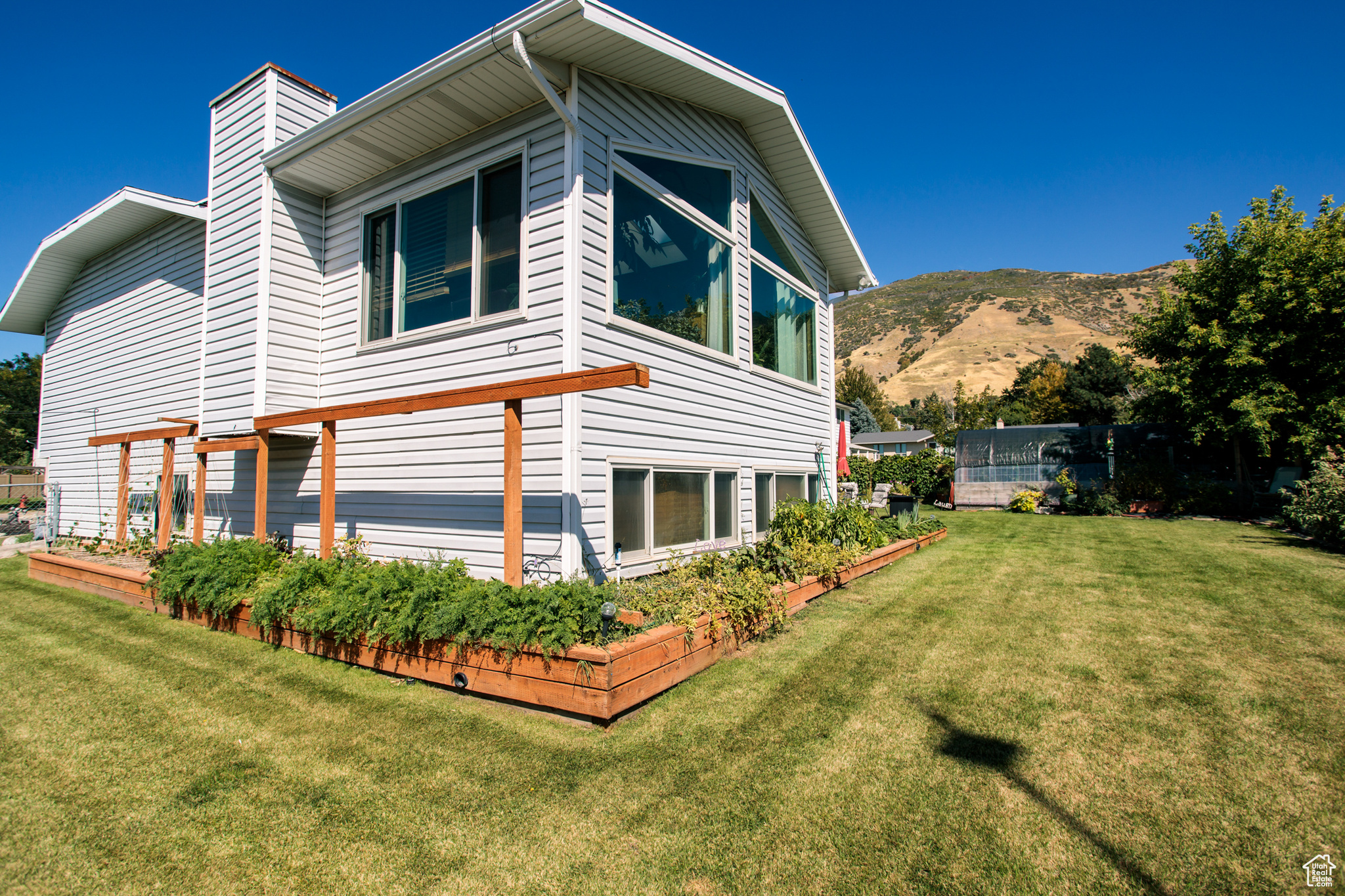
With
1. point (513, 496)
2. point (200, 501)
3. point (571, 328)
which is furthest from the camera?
point (200, 501)

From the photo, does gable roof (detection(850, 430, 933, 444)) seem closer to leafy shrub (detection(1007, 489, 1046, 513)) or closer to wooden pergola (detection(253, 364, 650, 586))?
leafy shrub (detection(1007, 489, 1046, 513))

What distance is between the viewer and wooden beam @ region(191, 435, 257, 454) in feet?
22.1

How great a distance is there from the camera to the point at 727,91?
696cm

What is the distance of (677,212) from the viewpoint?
6824 millimetres

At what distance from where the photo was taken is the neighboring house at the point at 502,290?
5.38 meters

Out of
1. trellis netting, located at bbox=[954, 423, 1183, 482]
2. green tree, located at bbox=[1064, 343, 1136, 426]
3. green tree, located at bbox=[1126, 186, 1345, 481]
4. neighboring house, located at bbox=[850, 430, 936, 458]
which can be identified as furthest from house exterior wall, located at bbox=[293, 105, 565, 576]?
neighboring house, located at bbox=[850, 430, 936, 458]

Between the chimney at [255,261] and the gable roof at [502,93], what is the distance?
0.53 metres

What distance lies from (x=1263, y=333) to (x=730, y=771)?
18.9 meters

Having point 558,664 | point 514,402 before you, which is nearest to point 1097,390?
point 514,402

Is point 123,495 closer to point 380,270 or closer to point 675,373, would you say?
point 380,270

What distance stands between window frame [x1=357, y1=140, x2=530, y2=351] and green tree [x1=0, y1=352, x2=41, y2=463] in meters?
37.5

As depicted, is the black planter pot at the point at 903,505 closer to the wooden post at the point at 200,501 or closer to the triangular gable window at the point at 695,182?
the triangular gable window at the point at 695,182

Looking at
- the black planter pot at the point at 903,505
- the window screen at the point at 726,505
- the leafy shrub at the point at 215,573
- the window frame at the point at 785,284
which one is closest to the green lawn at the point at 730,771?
the leafy shrub at the point at 215,573

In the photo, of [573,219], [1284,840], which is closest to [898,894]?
[1284,840]
